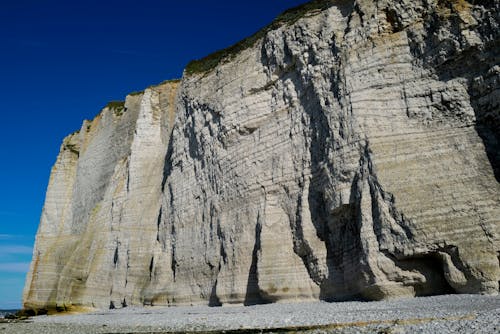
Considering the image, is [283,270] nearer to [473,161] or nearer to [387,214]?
[387,214]

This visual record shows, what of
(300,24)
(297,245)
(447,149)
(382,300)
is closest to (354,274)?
A: (382,300)

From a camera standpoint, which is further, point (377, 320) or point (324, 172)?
point (324, 172)

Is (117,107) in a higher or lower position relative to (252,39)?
higher

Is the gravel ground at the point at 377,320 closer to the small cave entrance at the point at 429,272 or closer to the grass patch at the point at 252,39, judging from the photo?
the small cave entrance at the point at 429,272

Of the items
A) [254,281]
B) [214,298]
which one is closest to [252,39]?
[254,281]

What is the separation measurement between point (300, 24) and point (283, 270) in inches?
310

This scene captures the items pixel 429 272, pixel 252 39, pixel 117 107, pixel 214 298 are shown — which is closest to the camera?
pixel 429 272

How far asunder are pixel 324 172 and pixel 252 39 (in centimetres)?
827

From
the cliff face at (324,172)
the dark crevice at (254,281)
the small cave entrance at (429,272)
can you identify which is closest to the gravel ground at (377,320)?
the small cave entrance at (429,272)

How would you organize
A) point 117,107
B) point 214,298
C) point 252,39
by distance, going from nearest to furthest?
point 214,298 < point 252,39 < point 117,107

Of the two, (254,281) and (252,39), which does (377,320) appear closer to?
(254,281)

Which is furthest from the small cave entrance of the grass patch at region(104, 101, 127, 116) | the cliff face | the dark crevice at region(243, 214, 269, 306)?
the grass patch at region(104, 101, 127, 116)

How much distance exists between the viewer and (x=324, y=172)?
45.9 ft

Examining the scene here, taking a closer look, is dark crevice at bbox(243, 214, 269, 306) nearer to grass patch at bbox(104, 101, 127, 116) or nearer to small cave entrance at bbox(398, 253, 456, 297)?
small cave entrance at bbox(398, 253, 456, 297)
